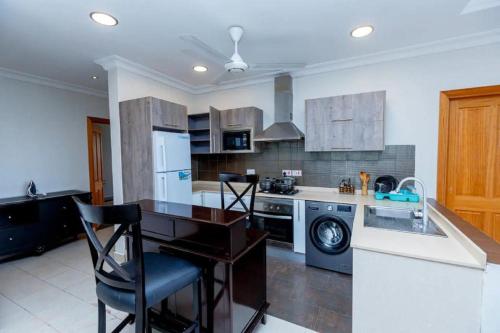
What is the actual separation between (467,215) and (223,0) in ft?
11.4

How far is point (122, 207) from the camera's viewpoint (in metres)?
1.05

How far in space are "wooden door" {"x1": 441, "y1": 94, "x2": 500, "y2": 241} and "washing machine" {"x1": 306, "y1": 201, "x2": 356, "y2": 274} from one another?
4.28ft

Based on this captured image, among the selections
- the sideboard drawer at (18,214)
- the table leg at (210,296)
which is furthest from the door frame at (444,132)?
the sideboard drawer at (18,214)

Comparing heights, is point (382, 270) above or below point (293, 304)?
above

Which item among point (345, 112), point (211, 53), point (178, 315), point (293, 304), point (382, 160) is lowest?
point (293, 304)

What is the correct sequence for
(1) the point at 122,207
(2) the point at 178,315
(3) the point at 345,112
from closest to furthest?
(1) the point at 122,207
(2) the point at 178,315
(3) the point at 345,112

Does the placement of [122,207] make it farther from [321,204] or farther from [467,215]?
[467,215]

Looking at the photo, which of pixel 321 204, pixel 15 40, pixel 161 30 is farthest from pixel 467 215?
pixel 15 40

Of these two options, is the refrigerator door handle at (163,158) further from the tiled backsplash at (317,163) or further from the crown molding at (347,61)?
the tiled backsplash at (317,163)

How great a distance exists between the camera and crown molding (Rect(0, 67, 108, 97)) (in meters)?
3.32

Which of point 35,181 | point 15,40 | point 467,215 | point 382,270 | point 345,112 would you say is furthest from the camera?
point 35,181

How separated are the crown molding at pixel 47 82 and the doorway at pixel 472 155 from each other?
5498mm

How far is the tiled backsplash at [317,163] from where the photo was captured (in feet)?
9.64

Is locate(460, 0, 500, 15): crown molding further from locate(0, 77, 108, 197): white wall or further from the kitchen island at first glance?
locate(0, 77, 108, 197): white wall
